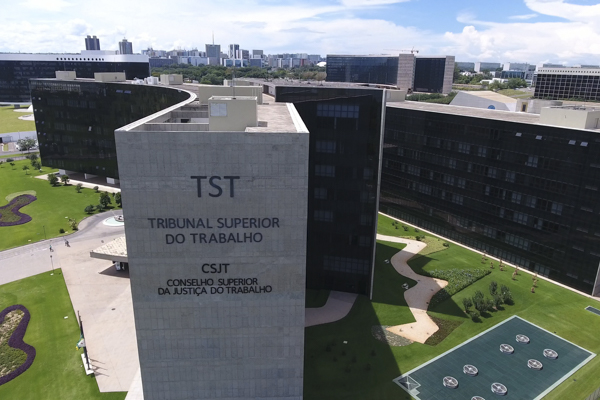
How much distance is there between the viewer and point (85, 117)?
112m

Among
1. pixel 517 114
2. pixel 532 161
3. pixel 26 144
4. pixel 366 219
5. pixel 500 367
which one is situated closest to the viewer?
pixel 500 367

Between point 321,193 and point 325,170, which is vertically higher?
point 325,170

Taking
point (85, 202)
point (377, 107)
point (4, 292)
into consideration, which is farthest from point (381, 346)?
point (85, 202)

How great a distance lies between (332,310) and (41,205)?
74963 mm

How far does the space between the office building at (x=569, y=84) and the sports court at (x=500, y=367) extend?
161 metres

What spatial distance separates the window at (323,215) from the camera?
2357 inches

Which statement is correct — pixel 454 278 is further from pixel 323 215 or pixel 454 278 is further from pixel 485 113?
pixel 485 113

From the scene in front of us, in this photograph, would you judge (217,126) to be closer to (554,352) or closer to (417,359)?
(417,359)

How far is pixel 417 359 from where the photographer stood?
47.8 meters

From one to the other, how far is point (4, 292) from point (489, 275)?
234 ft

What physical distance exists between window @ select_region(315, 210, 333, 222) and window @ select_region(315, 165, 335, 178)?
17.2 feet

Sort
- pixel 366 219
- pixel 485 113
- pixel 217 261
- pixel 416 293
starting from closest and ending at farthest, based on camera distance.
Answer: pixel 217 261
pixel 366 219
pixel 416 293
pixel 485 113

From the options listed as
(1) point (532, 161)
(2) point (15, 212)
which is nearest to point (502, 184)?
(1) point (532, 161)

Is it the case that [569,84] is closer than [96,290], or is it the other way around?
[96,290]
